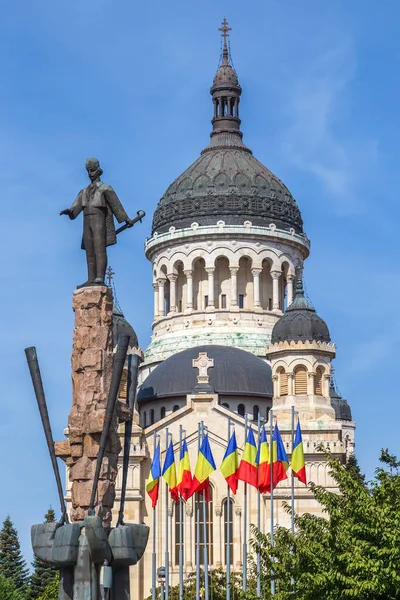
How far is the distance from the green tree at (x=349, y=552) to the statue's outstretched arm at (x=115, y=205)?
33.7ft

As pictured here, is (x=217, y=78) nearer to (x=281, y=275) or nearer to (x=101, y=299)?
(x=281, y=275)

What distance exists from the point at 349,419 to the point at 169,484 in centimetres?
4487

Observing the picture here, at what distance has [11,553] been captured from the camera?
95.2m

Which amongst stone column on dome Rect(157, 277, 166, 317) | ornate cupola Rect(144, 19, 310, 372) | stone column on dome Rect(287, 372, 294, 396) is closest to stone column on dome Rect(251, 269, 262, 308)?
ornate cupola Rect(144, 19, 310, 372)

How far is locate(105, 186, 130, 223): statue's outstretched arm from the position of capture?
26125 millimetres

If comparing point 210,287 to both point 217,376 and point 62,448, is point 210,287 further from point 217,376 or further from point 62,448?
point 62,448

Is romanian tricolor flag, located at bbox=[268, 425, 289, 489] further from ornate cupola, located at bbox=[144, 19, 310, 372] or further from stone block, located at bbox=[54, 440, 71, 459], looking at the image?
stone block, located at bbox=[54, 440, 71, 459]

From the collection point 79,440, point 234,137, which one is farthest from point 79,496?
point 234,137

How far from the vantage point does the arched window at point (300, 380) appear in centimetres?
7500

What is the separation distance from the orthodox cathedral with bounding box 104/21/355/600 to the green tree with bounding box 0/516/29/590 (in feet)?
50.8

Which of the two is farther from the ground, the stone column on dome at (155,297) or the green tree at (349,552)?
the stone column on dome at (155,297)

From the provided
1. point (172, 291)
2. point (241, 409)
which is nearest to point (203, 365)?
point (241, 409)

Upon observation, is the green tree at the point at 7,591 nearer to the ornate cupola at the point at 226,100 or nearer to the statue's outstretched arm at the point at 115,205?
the ornate cupola at the point at 226,100

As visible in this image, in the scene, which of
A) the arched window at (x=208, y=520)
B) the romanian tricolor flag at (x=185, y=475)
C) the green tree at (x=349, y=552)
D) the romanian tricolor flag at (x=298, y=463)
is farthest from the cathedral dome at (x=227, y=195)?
the green tree at (x=349, y=552)
